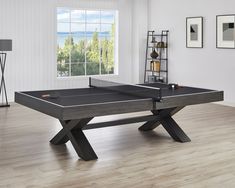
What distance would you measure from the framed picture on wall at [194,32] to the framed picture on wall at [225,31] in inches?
18.3

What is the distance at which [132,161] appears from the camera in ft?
14.1

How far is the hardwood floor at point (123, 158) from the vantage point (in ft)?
12.1

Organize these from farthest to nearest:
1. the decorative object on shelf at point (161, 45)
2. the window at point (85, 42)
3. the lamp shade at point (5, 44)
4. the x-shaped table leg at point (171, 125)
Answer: the decorative object on shelf at point (161, 45) → the window at point (85, 42) → the lamp shade at point (5, 44) → the x-shaped table leg at point (171, 125)

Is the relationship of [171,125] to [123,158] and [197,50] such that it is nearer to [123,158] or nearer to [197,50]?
[123,158]

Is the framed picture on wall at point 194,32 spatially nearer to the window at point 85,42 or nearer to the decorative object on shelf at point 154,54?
the decorative object on shelf at point 154,54

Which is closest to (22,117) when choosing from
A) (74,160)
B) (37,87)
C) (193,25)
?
(37,87)

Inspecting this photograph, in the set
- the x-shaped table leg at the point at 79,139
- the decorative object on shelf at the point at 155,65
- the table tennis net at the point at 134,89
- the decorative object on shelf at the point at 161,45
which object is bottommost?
the x-shaped table leg at the point at 79,139

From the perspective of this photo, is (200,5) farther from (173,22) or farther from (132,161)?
(132,161)

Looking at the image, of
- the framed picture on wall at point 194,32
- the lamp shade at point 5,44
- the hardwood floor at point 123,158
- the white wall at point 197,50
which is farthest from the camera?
the framed picture on wall at point 194,32

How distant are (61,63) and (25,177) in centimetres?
571

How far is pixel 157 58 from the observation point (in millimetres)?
9844

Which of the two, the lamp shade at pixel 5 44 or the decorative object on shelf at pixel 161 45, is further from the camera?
the decorative object on shelf at pixel 161 45

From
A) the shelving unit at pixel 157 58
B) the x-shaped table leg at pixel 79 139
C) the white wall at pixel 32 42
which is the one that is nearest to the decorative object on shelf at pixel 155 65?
the shelving unit at pixel 157 58

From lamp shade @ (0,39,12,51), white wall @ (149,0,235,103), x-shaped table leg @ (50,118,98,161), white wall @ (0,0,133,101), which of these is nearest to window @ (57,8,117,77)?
white wall @ (0,0,133,101)
